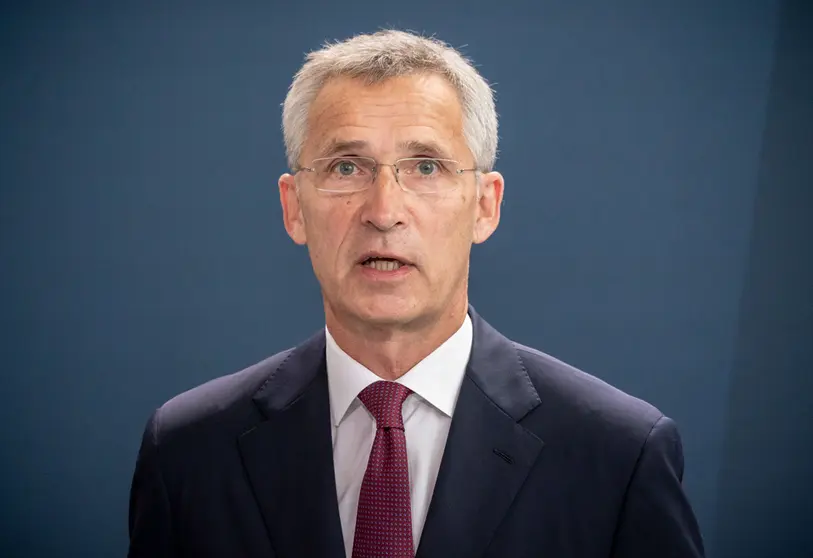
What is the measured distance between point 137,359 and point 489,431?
1575mm

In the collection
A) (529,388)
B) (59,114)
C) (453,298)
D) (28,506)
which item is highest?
(59,114)

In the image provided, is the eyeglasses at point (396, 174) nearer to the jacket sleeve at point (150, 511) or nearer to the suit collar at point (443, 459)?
the suit collar at point (443, 459)

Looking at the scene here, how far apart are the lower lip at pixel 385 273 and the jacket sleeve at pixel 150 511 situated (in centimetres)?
63

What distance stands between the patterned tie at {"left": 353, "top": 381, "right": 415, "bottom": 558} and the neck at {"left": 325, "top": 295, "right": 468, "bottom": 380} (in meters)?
0.09

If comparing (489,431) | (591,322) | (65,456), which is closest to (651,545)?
(489,431)

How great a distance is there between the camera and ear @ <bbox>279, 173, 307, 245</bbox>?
6.64ft

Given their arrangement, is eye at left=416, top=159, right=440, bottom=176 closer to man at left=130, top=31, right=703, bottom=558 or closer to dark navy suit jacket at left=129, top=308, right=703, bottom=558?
man at left=130, top=31, right=703, bottom=558

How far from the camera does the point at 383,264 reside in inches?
72.1

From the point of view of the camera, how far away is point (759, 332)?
297 cm

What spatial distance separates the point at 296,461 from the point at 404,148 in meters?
0.67

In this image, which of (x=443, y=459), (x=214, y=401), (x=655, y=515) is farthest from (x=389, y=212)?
(x=655, y=515)

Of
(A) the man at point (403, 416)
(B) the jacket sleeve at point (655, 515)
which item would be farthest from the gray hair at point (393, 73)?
(B) the jacket sleeve at point (655, 515)

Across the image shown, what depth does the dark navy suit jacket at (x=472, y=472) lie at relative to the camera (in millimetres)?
1806

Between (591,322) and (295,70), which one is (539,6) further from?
(591,322)
